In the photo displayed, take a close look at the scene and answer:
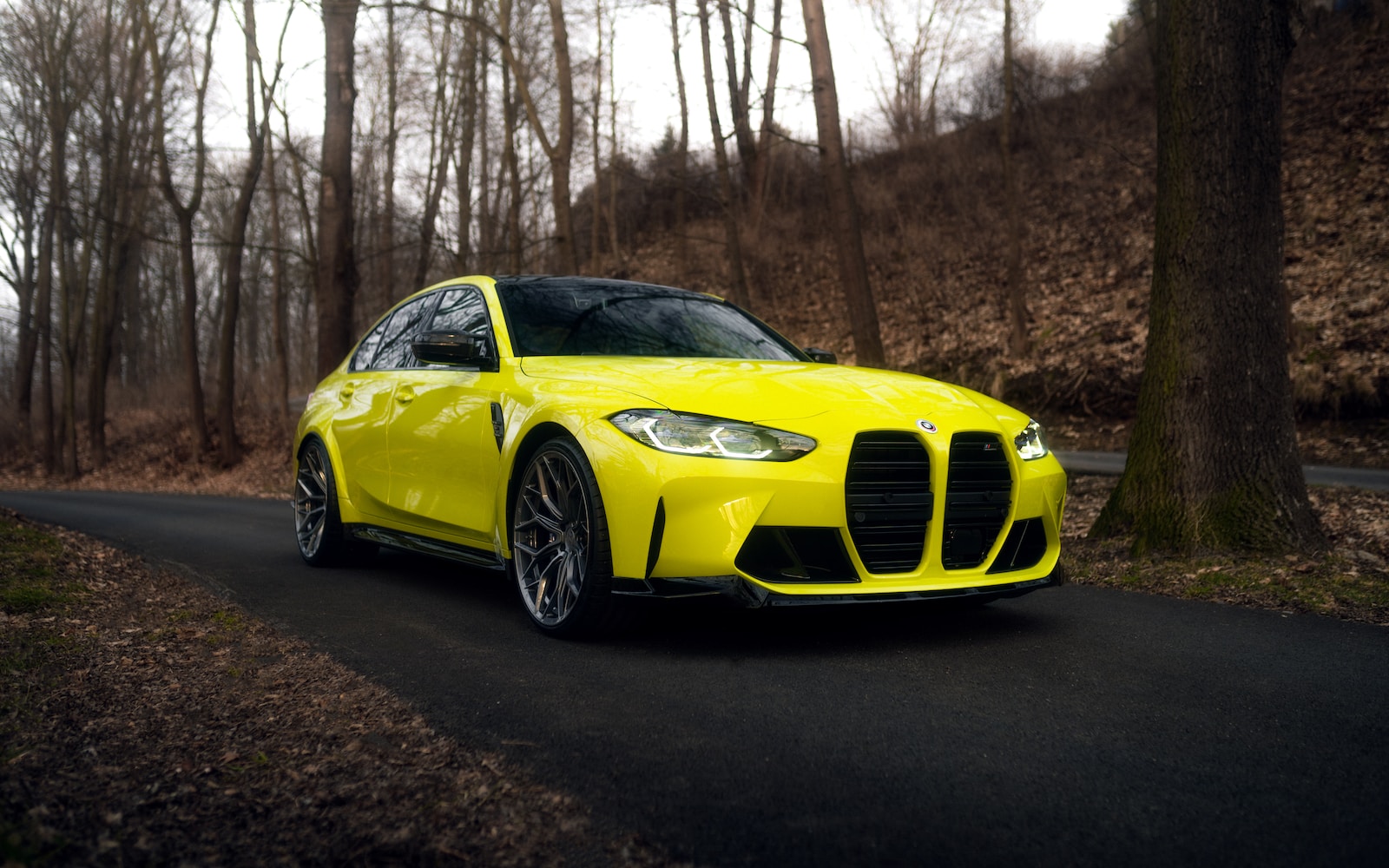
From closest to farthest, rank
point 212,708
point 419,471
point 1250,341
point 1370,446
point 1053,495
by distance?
1. point 212,708
2. point 1053,495
3. point 419,471
4. point 1250,341
5. point 1370,446

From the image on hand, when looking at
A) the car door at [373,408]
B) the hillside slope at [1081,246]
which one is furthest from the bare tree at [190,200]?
the car door at [373,408]

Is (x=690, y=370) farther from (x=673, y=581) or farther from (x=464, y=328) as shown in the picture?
(x=464, y=328)

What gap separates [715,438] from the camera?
13.6 feet

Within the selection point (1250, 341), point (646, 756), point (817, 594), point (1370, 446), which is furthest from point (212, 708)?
point (1370, 446)

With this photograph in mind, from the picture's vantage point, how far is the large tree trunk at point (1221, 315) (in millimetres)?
6371

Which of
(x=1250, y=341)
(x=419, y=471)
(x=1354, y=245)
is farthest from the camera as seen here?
(x=1354, y=245)

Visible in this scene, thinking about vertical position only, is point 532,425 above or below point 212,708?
above

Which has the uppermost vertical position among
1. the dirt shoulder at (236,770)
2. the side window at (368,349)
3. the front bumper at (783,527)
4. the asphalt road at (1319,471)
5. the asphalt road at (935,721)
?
the side window at (368,349)

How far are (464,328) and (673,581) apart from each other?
2.43m

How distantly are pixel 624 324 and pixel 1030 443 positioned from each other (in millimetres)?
2093

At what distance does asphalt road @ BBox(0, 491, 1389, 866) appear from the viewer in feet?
8.31

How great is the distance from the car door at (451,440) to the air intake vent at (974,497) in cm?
205

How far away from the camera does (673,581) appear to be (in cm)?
412

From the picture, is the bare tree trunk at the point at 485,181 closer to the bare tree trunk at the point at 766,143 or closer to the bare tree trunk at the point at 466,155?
the bare tree trunk at the point at 466,155
